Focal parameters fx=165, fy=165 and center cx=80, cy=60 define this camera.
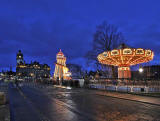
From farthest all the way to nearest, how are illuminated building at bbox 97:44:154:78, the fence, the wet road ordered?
illuminated building at bbox 97:44:154:78 < the fence < the wet road

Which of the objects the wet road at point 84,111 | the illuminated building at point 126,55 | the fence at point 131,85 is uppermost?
the illuminated building at point 126,55

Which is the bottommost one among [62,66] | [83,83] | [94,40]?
[83,83]

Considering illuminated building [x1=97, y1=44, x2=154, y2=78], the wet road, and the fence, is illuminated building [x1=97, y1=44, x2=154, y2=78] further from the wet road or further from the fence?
the wet road

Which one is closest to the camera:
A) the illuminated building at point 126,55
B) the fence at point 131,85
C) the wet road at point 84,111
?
the wet road at point 84,111

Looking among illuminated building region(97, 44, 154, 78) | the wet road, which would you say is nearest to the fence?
illuminated building region(97, 44, 154, 78)

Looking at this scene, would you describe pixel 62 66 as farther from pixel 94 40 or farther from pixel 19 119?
pixel 19 119

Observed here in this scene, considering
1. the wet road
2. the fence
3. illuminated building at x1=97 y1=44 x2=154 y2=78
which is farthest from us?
illuminated building at x1=97 y1=44 x2=154 y2=78

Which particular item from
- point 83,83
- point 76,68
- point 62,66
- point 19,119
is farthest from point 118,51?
point 76,68

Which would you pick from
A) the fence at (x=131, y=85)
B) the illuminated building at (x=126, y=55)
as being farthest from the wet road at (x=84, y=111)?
the illuminated building at (x=126, y=55)

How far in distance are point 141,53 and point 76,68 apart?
6975 cm

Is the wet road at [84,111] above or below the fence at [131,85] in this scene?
below

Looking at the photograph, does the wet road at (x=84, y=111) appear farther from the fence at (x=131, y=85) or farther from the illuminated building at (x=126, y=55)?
the illuminated building at (x=126, y=55)

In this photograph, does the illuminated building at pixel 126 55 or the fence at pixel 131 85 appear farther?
the illuminated building at pixel 126 55

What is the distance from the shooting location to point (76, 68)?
3652 inches
